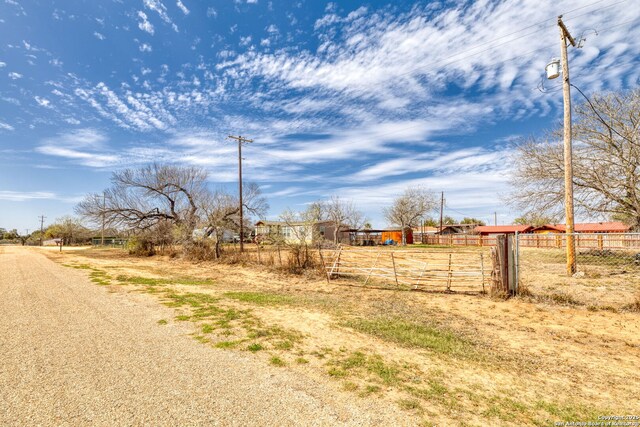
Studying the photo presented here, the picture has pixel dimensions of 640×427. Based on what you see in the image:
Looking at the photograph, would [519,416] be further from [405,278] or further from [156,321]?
[405,278]

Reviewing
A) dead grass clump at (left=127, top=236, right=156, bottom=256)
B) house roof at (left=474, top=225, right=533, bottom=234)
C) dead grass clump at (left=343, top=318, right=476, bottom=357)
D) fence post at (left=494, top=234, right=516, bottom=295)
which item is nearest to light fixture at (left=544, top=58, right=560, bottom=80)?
fence post at (left=494, top=234, right=516, bottom=295)

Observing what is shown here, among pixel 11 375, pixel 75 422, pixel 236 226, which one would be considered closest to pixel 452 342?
pixel 75 422

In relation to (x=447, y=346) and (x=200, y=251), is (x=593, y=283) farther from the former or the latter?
(x=200, y=251)

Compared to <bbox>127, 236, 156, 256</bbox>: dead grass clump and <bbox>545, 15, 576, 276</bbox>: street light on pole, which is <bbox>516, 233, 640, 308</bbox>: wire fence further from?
<bbox>127, 236, 156, 256</bbox>: dead grass clump

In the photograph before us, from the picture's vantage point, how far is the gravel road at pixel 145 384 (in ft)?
10.2

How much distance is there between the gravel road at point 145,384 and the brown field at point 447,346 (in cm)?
38

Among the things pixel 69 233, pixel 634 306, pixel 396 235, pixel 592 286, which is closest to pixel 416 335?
pixel 634 306

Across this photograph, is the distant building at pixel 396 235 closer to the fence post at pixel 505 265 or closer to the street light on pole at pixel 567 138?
the street light on pole at pixel 567 138

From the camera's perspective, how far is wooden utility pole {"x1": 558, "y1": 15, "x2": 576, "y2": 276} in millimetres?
11102

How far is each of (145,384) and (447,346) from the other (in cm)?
480

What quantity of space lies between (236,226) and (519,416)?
78.9 feet

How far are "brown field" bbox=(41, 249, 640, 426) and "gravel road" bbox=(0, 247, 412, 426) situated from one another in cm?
38

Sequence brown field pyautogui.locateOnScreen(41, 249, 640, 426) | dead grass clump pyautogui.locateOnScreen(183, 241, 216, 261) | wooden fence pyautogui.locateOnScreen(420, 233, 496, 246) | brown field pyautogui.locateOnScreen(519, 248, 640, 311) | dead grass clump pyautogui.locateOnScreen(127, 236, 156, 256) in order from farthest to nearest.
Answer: wooden fence pyautogui.locateOnScreen(420, 233, 496, 246)
dead grass clump pyautogui.locateOnScreen(127, 236, 156, 256)
dead grass clump pyautogui.locateOnScreen(183, 241, 216, 261)
brown field pyautogui.locateOnScreen(519, 248, 640, 311)
brown field pyautogui.locateOnScreen(41, 249, 640, 426)

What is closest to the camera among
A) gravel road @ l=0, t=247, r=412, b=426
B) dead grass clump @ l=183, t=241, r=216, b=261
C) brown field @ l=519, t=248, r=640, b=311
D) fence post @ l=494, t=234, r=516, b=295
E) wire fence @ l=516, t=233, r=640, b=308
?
gravel road @ l=0, t=247, r=412, b=426
